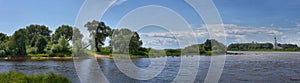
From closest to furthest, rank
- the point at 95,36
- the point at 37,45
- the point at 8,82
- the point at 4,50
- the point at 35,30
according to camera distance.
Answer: the point at 8,82
the point at 4,50
the point at 37,45
the point at 95,36
the point at 35,30

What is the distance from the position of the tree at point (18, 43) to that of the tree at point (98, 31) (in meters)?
20.8

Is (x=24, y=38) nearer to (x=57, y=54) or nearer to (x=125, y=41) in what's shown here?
(x=57, y=54)

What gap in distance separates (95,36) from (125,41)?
1595 cm

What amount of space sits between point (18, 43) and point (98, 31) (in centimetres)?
2637

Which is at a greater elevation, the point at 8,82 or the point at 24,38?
the point at 24,38

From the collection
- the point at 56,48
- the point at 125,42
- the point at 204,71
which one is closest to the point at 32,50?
the point at 56,48

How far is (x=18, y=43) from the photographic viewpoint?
91.2m

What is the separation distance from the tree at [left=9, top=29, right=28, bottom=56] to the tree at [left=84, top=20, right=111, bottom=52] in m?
20.8

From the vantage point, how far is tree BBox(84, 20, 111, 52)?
10560 centimetres

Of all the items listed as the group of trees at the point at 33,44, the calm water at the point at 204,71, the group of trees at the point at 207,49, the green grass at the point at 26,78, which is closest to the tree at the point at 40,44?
the group of trees at the point at 33,44

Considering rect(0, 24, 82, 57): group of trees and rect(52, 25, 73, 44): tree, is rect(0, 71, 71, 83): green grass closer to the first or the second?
rect(0, 24, 82, 57): group of trees

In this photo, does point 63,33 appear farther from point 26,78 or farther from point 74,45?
point 26,78

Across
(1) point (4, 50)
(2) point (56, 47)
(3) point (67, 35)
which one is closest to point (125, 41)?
(2) point (56, 47)

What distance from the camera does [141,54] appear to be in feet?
326
